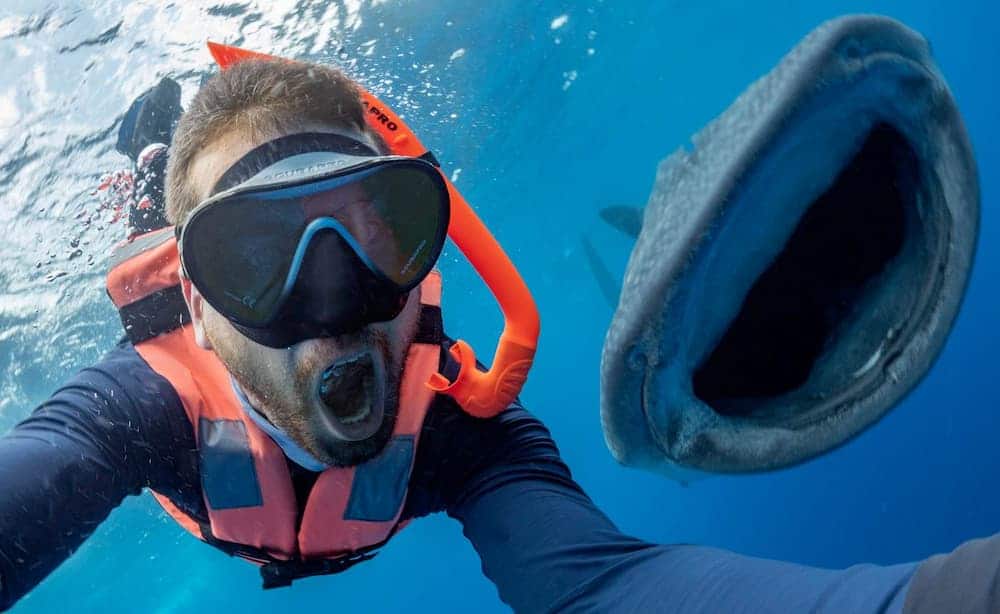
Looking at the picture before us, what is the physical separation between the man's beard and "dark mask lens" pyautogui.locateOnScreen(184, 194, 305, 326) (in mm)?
254

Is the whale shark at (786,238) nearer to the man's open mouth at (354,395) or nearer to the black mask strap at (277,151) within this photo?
the man's open mouth at (354,395)

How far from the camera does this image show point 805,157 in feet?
5.56

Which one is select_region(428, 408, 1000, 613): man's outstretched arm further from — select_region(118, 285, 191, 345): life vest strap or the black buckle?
select_region(118, 285, 191, 345): life vest strap

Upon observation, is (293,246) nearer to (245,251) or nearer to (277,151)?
(245,251)

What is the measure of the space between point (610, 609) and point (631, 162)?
30.7 m

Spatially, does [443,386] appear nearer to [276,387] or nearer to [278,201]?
[276,387]

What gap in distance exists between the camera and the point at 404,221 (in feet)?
8.80

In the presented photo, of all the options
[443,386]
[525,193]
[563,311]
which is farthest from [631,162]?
[443,386]

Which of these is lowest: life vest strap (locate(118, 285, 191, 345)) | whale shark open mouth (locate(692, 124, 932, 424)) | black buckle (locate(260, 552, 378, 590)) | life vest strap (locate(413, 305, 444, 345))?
black buckle (locate(260, 552, 378, 590))

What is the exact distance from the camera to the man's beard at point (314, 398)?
2371mm

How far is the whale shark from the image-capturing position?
148cm

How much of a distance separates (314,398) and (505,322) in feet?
3.48

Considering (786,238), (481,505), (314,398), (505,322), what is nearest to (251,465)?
(314,398)

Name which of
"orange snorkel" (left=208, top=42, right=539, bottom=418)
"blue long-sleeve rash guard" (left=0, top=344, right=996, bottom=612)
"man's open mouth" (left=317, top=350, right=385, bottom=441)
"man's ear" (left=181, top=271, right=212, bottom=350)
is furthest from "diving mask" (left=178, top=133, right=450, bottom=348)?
"blue long-sleeve rash guard" (left=0, top=344, right=996, bottom=612)
